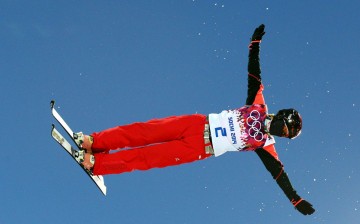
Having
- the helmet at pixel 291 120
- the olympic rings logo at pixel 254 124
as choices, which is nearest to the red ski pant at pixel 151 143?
the olympic rings logo at pixel 254 124

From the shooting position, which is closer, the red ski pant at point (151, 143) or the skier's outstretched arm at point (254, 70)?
the red ski pant at point (151, 143)

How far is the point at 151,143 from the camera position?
217 inches

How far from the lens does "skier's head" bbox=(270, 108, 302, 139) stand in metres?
5.44

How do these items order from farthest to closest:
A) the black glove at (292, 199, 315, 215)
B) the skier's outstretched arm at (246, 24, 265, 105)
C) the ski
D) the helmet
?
the skier's outstretched arm at (246, 24, 265, 105), the black glove at (292, 199, 315, 215), the helmet, the ski

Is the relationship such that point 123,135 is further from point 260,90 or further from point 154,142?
point 260,90

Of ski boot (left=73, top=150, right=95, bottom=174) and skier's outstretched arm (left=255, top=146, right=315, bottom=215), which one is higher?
ski boot (left=73, top=150, right=95, bottom=174)

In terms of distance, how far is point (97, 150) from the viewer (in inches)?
215

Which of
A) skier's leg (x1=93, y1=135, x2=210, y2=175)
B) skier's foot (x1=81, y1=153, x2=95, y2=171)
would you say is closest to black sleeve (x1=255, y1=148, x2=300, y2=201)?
skier's leg (x1=93, y1=135, x2=210, y2=175)

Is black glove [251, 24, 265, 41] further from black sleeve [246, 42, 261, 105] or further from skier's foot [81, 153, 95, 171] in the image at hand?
skier's foot [81, 153, 95, 171]

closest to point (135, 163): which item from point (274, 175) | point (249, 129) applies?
point (249, 129)

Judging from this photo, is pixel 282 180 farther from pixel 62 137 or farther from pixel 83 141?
pixel 62 137

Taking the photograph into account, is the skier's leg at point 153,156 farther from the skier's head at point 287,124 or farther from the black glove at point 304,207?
the black glove at point 304,207

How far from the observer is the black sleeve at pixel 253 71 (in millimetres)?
5934

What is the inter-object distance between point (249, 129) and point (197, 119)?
2.16ft
